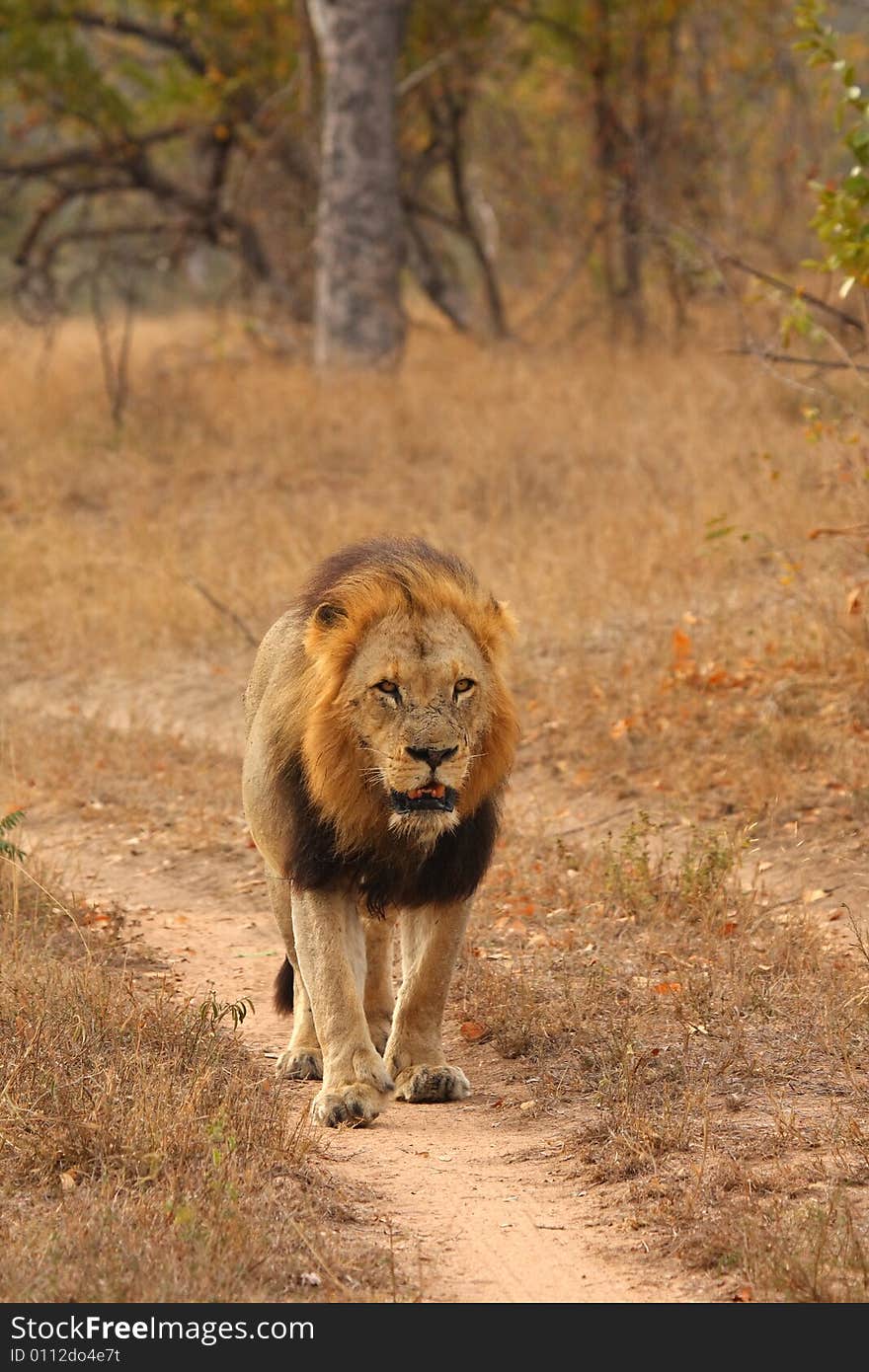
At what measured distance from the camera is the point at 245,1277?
11.9ft

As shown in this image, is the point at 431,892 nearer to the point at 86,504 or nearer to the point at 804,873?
the point at 804,873

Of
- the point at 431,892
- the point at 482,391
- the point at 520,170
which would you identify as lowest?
the point at 431,892

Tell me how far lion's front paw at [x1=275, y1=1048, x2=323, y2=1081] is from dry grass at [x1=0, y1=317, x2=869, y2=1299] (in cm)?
36

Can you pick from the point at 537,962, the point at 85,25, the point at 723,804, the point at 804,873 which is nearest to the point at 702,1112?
the point at 537,962

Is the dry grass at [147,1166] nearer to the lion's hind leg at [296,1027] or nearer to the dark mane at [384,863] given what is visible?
the lion's hind leg at [296,1027]

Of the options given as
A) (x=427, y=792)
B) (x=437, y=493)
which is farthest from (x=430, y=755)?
(x=437, y=493)

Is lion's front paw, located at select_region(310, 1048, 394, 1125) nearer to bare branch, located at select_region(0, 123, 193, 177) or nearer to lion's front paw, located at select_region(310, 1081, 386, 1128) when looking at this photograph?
lion's front paw, located at select_region(310, 1081, 386, 1128)

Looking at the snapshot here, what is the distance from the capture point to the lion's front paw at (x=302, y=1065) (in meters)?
5.26

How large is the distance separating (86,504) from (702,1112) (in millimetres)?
9815

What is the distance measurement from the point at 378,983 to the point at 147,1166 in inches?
61.6

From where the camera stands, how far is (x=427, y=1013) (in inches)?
200

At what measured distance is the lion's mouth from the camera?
14.8ft

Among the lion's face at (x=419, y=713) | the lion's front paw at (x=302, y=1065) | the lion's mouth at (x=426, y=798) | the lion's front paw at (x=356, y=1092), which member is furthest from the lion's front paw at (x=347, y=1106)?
the lion's mouth at (x=426, y=798)

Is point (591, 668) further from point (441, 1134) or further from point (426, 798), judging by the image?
point (426, 798)
